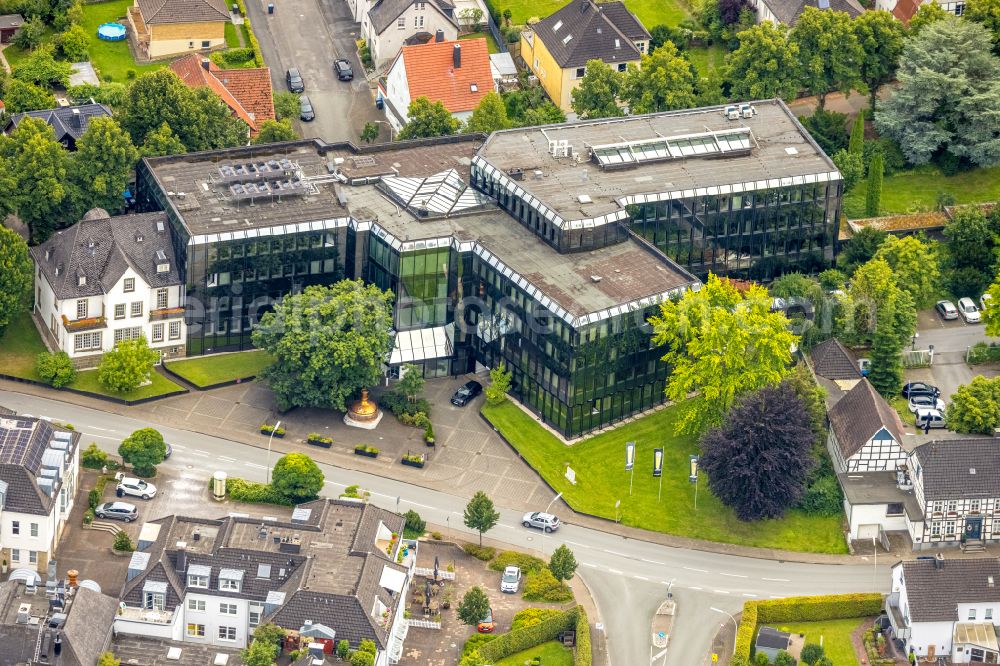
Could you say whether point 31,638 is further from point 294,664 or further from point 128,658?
point 294,664

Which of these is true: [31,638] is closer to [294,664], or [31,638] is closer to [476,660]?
[294,664]

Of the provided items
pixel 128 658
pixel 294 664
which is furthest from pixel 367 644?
pixel 128 658

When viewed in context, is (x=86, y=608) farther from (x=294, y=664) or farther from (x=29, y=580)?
(x=294, y=664)

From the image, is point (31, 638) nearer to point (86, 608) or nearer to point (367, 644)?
point (86, 608)

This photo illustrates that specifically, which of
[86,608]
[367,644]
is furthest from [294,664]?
[86,608]
